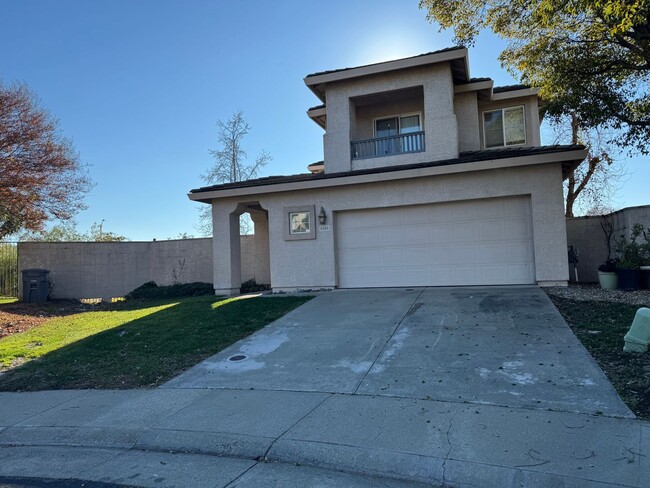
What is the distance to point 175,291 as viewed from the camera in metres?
17.4

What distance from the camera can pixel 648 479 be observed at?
12.2 ft

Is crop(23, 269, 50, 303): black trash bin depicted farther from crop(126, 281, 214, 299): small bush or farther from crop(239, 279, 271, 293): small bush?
crop(239, 279, 271, 293): small bush

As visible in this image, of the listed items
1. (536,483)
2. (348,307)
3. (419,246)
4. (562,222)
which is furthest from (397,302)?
(536,483)

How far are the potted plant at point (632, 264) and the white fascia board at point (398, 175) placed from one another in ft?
8.20

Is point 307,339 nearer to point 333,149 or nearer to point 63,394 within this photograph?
point 63,394

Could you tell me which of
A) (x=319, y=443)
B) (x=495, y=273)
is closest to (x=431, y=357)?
(x=319, y=443)

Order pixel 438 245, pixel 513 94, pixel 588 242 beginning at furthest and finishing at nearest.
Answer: pixel 513 94 < pixel 588 242 < pixel 438 245

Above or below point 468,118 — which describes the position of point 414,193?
below

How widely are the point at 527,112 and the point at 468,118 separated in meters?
2.08

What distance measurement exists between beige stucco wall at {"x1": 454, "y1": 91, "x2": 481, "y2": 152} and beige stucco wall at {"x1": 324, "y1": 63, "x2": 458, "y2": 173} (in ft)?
4.81

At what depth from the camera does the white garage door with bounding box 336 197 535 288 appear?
12.8 m

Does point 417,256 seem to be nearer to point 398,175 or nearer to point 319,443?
point 398,175

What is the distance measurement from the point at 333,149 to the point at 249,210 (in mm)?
4012

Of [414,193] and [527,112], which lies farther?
[527,112]
